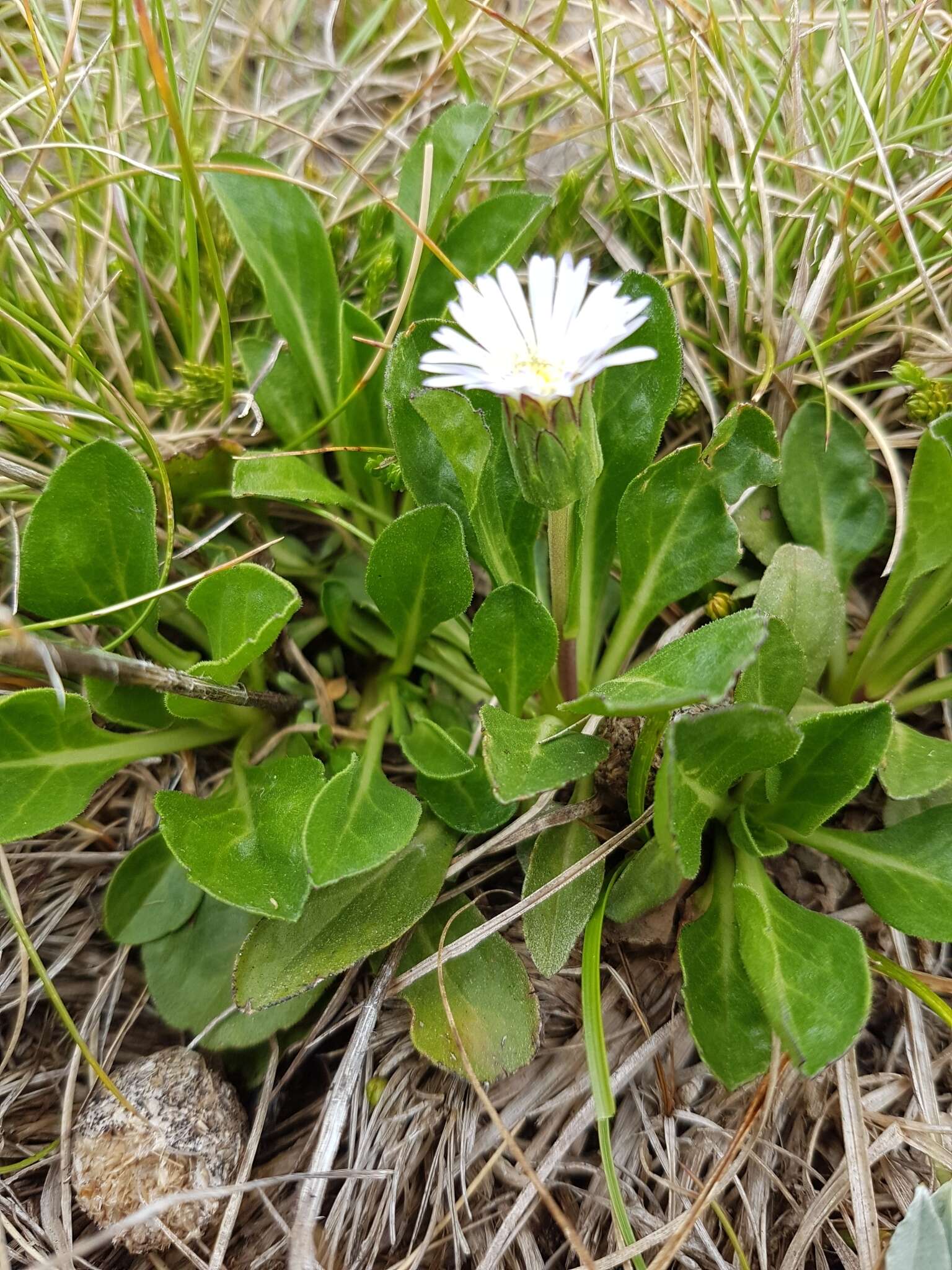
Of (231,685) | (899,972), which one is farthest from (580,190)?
(899,972)

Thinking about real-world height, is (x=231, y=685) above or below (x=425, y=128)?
below

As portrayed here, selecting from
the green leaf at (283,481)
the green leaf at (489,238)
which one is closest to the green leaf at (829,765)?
the green leaf at (283,481)

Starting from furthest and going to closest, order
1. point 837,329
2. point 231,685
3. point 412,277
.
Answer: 1. point 837,329
2. point 412,277
3. point 231,685

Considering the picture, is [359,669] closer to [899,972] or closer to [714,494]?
[714,494]

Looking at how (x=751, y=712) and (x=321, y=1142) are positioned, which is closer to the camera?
(x=751, y=712)

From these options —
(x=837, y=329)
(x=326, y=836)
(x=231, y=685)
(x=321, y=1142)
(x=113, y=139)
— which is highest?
(x=113, y=139)

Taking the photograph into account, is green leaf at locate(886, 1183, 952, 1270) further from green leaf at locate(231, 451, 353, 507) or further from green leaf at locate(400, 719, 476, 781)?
green leaf at locate(231, 451, 353, 507)

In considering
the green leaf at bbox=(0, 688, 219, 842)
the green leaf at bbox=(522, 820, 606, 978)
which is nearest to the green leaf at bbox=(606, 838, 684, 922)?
the green leaf at bbox=(522, 820, 606, 978)

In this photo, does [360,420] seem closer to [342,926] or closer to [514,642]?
[514,642]
